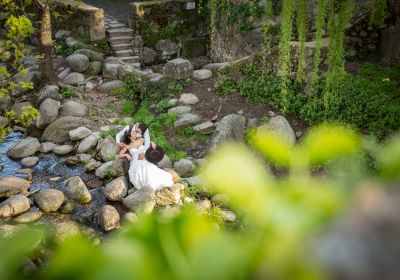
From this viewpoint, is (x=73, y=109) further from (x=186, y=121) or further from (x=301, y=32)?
(x=301, y=32)

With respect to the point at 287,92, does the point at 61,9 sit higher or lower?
higher

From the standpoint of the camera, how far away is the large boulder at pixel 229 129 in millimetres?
8461

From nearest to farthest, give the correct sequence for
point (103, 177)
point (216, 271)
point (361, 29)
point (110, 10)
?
point (216, 271) < point (103, 177) < point (361, 29) < point (110, 10)

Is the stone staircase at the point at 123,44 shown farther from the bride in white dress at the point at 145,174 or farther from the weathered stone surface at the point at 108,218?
the weathered stone surface at the point at 108,218

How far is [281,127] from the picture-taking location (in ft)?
27.0

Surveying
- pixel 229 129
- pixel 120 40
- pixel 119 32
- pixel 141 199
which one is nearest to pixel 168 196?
pixel 141 199

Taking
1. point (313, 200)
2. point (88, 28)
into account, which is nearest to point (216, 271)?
point (313, 200)

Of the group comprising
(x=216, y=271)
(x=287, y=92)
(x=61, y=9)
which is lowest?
(x=287, y=92)

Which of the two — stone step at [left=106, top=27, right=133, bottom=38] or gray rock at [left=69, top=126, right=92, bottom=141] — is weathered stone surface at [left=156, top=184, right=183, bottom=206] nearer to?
gray rock at [left=69, top=126, right=92, bottom=141]

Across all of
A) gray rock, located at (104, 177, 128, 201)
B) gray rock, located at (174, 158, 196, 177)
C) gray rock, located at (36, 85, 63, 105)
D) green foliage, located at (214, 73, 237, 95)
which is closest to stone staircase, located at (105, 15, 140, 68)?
gray rock, located at (36, 85, 63, 105)

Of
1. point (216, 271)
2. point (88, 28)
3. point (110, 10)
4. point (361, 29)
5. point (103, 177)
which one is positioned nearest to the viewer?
point (216, 271)

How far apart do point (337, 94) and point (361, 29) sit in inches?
107

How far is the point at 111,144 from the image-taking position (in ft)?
28.5

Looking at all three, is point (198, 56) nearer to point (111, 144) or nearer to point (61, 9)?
point (61, 9)
